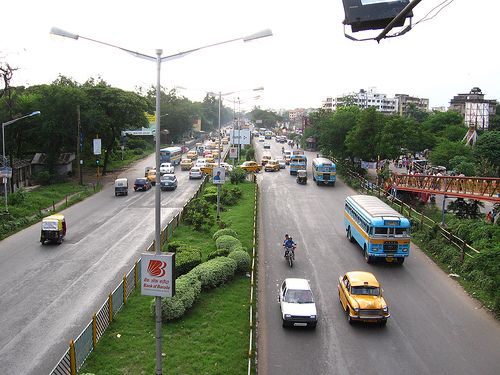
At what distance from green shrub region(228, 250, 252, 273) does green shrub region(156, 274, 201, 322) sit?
3275mm

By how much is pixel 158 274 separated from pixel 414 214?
27.8 m

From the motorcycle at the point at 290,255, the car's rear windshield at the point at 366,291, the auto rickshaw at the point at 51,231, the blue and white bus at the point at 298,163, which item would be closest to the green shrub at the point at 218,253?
the motorcycle at the point at 290,255

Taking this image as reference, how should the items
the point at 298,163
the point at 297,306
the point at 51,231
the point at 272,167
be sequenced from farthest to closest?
the point at 272,167, the point at 298,163, the point at 51,231, the point at 297,306

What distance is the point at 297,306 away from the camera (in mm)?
19094

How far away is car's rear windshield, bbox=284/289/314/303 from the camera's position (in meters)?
19.5

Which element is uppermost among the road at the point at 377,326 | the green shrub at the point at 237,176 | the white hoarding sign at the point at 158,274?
the white hoarding sign at the point at 158,274

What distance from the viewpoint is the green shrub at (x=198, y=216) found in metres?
33.1

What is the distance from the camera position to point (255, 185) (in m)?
53.0

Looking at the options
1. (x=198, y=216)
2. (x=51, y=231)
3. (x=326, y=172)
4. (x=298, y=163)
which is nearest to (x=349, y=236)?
(x=198, y=216)

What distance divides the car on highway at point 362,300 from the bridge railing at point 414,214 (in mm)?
7164

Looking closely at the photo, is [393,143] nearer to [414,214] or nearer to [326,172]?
[326,172]

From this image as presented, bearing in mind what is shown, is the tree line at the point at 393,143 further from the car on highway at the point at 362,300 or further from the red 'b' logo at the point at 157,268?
the red 'b' logo at the point at 157,268

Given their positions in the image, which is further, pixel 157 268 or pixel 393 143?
pixel 393 143

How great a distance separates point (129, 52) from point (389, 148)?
143ft
